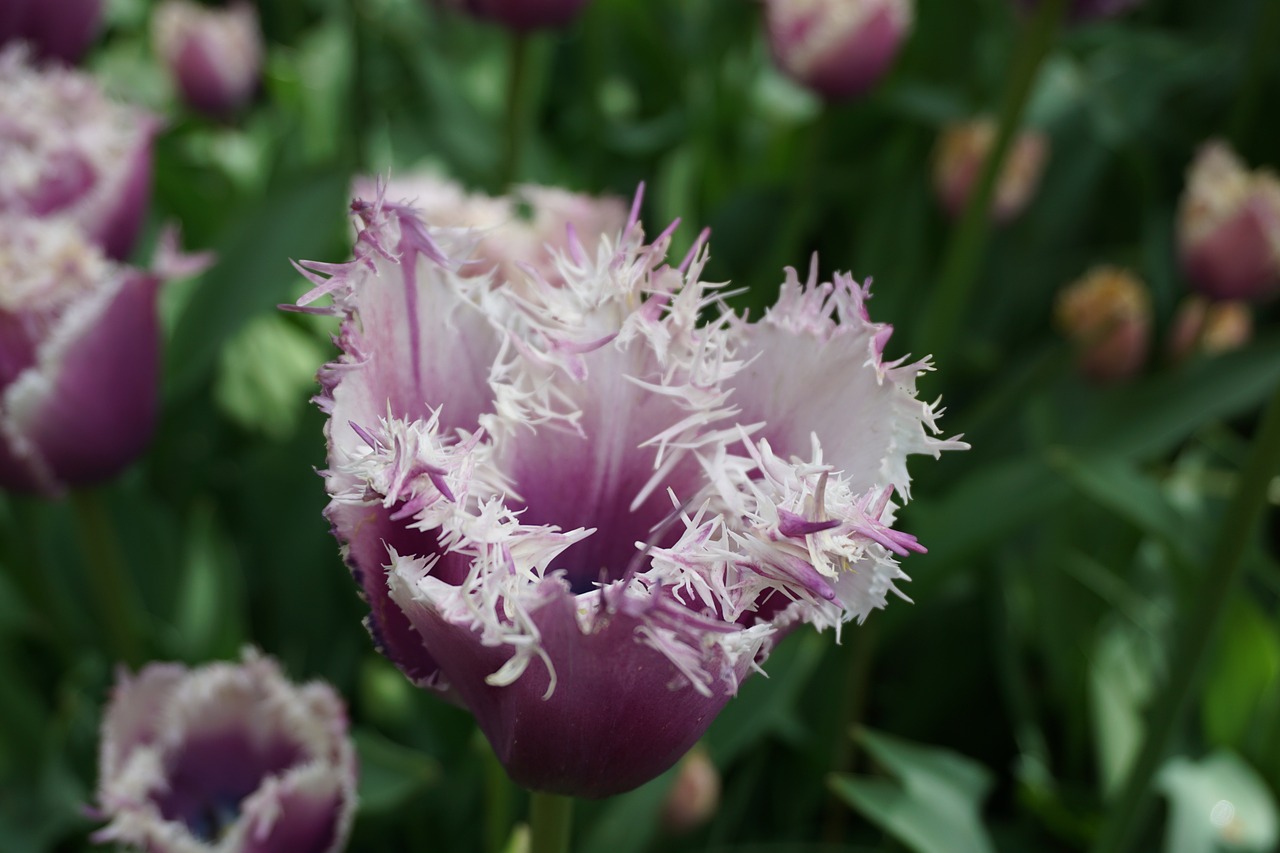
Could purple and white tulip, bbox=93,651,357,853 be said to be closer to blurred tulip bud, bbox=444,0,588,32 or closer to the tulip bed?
the tulip bed

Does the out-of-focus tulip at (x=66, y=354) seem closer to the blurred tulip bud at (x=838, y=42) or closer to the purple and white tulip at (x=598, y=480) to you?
the purple and white tulip at (x=598, y=480)

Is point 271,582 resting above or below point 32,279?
below

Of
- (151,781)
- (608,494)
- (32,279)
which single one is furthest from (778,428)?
(32,279)

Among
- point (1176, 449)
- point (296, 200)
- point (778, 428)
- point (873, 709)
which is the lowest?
point (873, 709)

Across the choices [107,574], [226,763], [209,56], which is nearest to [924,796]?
[226,763]

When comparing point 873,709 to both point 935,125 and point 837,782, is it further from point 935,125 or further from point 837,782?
point 935,125

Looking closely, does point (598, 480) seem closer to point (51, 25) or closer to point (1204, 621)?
point (1204, 621)

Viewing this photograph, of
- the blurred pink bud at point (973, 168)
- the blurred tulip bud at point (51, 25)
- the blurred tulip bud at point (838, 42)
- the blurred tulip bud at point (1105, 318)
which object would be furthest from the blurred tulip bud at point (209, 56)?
the blurred tulip bud at point (1105, 318)

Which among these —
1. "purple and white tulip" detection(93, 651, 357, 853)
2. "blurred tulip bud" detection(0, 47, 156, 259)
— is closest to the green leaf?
"purple and white tulip" detection(93, 651, 357, 853)
